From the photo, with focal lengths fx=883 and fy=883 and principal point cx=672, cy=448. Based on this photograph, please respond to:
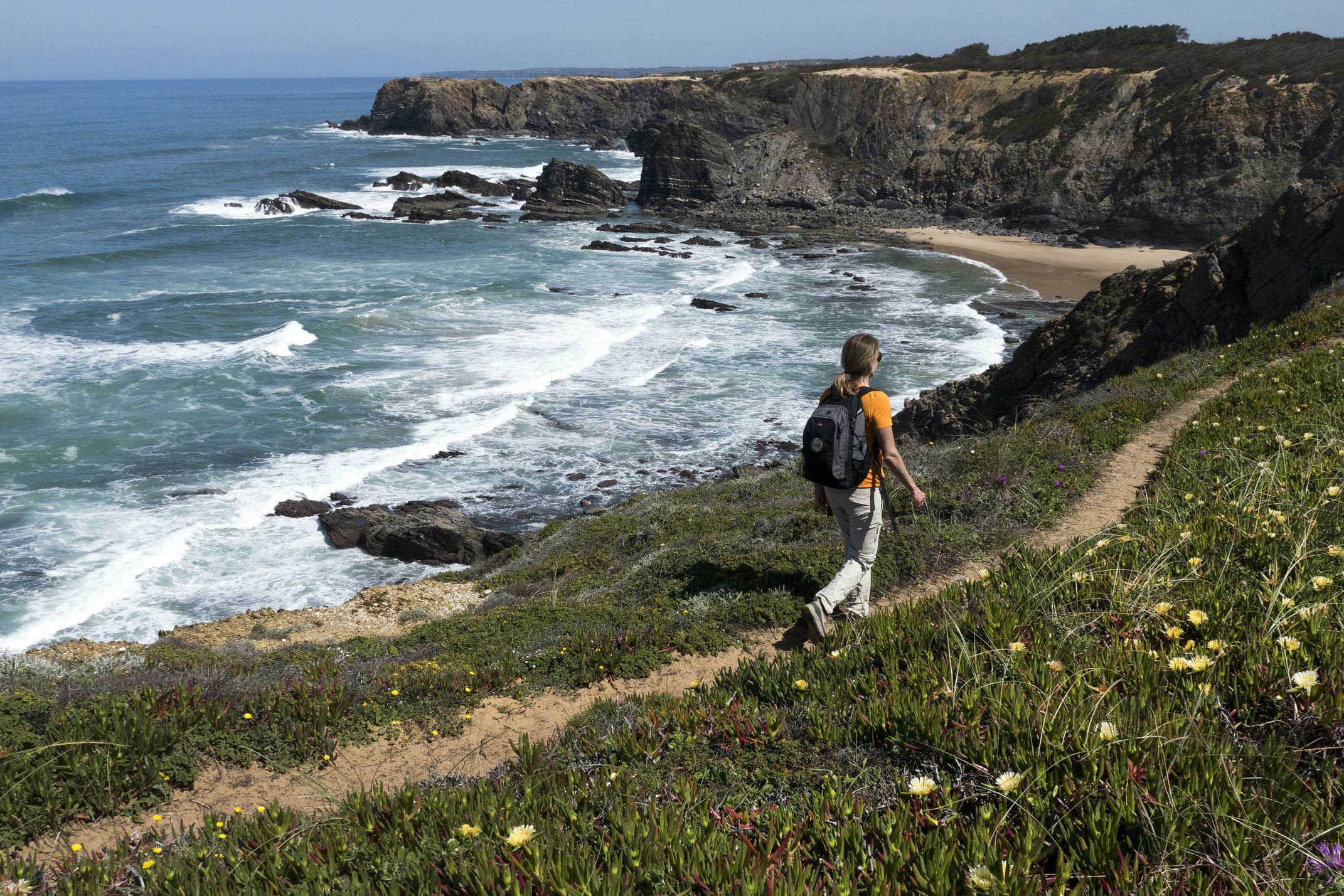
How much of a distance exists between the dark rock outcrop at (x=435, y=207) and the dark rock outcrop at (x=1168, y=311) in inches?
1761

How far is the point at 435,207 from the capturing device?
198 ft

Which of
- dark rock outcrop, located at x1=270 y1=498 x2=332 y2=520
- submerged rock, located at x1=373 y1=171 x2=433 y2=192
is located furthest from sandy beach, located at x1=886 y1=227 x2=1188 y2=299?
submerged rock, located at x1=373 y1=171 x2=433 y2=192

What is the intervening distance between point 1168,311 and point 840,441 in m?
15.3

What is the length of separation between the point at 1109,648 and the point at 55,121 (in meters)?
149

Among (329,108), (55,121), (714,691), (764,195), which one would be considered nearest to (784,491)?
(714,691)

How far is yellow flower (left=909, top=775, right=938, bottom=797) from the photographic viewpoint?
291 cm

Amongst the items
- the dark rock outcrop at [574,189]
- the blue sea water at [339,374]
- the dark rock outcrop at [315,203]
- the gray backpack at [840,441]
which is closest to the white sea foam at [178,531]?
the blue sea water at [339,374]

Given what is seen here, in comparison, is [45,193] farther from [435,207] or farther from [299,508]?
[299,508]

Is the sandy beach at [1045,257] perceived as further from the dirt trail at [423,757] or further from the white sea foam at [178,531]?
the dirt trail at [423,757]

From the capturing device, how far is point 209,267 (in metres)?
42.2

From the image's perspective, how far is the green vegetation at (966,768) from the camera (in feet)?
8.76

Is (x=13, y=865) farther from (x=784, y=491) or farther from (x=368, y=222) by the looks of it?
(x=368, y=222)

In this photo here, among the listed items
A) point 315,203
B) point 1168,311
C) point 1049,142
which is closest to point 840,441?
point 1168,311

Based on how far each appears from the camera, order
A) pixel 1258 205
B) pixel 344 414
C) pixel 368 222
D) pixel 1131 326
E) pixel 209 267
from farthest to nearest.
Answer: pixel 368 222
pixel 1258 205
pixel 209 267
pixel 344 414
pixel 1131 326
